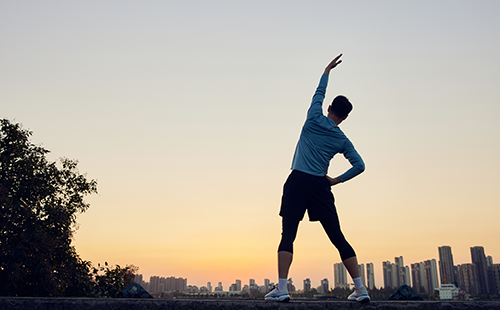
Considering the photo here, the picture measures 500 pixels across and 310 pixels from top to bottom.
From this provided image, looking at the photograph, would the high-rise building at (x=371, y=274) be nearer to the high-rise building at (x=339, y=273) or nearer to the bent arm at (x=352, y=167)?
the high-rise building at (x=339, y=273)

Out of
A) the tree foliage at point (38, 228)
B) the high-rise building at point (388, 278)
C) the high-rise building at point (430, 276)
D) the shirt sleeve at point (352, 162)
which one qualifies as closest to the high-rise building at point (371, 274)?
the high-rise building at point (388, 278)

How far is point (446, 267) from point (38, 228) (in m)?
196

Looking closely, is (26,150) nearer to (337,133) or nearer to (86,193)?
(86,193)

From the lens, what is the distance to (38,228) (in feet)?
47.3

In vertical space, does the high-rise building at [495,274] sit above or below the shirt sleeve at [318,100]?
below

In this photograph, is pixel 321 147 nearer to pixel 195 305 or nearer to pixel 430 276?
pixel 195 305

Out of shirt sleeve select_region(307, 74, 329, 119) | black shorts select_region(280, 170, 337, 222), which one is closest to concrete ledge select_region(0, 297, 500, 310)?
black shorts select_region(280, 170, 337, 222)

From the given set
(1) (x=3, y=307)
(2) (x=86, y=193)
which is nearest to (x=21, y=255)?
(2) (x=86, y=193)

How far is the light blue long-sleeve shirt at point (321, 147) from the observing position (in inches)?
166

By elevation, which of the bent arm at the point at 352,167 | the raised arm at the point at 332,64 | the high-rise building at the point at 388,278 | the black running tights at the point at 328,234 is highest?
the raised arm at the point at 332,64

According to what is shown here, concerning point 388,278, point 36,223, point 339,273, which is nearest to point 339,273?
point 339,273

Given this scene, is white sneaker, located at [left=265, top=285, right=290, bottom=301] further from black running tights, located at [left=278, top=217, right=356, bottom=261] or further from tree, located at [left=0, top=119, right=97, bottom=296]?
tree, located at [left=0, top=119, right=97, bottom=296]

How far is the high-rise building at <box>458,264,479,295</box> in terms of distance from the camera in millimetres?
149875

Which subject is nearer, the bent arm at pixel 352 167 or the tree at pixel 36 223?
the bent arm at pixel 352 167
